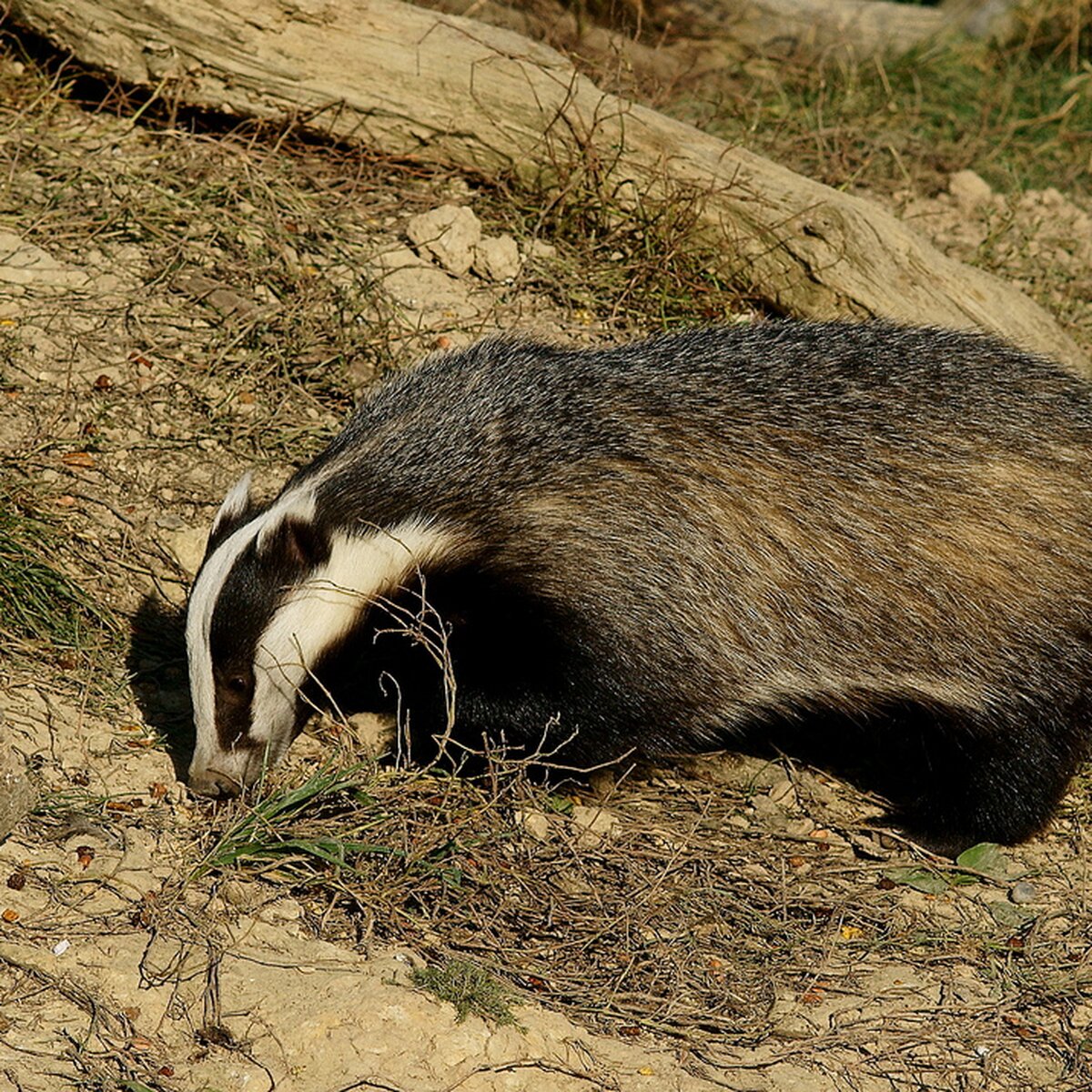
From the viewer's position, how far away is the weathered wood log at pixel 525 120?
658cm

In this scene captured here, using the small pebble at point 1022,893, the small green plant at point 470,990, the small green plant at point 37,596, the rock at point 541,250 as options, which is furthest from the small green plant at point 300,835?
the rock at point 541,250

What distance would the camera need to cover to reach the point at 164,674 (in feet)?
17.6

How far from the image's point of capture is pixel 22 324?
612 cm

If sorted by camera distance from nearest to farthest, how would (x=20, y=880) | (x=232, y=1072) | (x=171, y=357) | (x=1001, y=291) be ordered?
(x=232, y=1072) < (x=20, y=880) < (x=171, y=357) < (x=1001, y=291)

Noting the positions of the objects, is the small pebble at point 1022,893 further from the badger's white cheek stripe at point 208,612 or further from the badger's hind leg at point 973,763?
the badger's white cheek stripe at point 208,612

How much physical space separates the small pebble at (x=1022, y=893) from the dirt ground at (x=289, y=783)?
1.1 inches

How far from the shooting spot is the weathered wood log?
21.6 ft

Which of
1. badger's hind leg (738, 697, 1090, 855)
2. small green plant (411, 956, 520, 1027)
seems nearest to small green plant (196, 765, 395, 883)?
small green plant (411, 956, 520, 1027)

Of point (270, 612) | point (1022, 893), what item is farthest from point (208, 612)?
point (1022, 893)

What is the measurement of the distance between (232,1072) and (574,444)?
2.09 meters

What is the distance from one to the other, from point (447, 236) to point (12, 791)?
3493 mm

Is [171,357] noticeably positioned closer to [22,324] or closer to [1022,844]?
[22,324]

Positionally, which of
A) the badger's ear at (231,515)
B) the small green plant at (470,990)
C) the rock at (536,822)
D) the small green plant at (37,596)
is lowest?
the small green plant at (37,596)

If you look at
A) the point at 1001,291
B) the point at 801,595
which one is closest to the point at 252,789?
the point at 801,595
